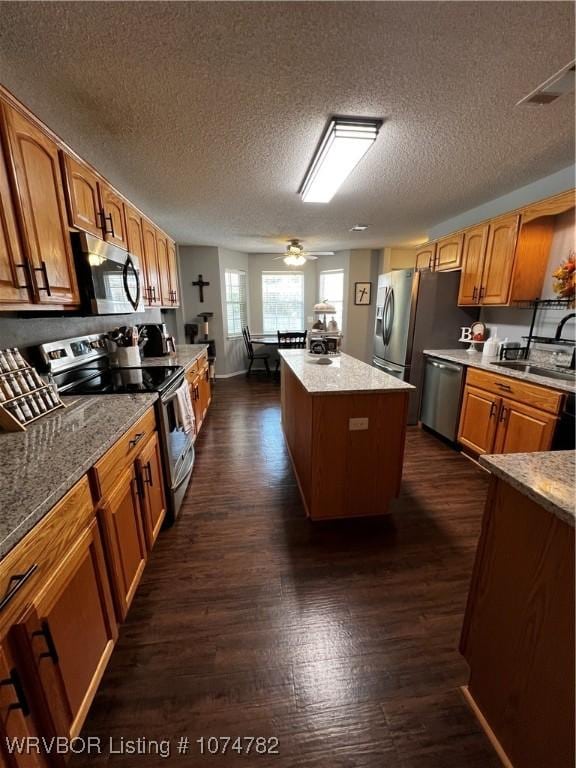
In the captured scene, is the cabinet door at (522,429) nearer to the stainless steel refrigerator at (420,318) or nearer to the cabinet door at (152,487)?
the stainless steel refrigerator at (420,318)

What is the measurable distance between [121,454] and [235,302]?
5058 millimetres

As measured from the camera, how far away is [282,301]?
6.46 metres

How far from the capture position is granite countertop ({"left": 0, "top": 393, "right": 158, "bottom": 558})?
767 mm

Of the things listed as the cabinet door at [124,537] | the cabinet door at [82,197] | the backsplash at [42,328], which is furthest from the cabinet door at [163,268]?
the cabinet door at [124,537]

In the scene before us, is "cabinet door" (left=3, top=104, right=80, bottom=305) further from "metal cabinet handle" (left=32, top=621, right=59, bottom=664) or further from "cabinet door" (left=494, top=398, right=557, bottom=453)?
"cabinet door" (left=494, top=398, right=557, bottom=453)

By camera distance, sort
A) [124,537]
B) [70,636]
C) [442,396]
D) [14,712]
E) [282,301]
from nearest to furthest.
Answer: [14,712] < [70,636] < [124,537] < [442,396] < [282,301]

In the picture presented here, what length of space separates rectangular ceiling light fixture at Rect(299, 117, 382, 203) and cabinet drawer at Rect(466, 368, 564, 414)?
197 cm

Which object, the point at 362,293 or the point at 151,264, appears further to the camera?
the point at 362,293

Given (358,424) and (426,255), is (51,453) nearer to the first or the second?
(358,424)

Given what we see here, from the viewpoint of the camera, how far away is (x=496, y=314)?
126 inches

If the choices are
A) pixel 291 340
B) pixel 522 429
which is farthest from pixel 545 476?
pixel 291 340

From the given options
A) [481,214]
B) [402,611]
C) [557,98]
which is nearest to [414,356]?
[481,214]

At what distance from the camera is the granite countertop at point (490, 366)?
2021 mm

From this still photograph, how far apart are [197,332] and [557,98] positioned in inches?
198
